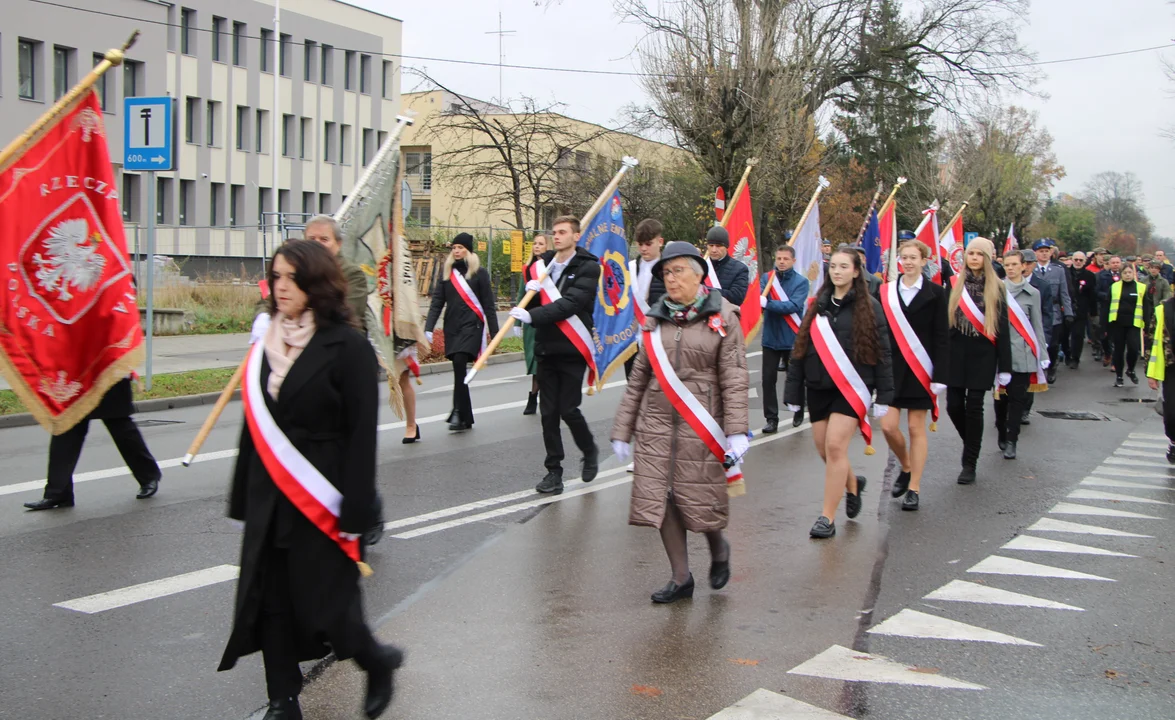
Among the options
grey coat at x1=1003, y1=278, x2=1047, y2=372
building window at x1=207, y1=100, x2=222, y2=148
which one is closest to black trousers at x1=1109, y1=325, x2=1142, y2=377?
grey coat at x1=1003, y1=278, x2=1047, y2=372

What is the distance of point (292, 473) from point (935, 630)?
3095mm

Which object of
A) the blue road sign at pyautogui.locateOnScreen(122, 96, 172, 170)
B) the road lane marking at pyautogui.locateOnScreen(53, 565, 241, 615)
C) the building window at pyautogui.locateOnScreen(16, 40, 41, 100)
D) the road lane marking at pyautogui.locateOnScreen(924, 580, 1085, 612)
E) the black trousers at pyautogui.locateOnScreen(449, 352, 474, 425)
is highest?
the building window at pyautogui.locateOnScreen(16, 40, 41, 100)

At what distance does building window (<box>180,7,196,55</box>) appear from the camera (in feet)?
145

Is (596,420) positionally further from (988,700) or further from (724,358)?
(988,700)

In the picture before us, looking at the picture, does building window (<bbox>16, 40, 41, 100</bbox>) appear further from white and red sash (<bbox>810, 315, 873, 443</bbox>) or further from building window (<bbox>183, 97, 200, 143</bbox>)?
white and red sash (<bbox>810, 315, 873, 443</bbox>)

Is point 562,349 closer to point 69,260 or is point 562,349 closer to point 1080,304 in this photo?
point 69,260

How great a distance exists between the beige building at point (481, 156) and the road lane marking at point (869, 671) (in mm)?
11479

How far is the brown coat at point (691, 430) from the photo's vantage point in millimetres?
5473

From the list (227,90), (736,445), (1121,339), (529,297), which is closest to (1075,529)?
(736,445)

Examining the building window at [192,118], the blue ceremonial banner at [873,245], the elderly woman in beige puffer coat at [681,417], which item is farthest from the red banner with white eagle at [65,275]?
the building window at [192,118]

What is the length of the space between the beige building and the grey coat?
7854 millimetres

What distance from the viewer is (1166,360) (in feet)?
33.1

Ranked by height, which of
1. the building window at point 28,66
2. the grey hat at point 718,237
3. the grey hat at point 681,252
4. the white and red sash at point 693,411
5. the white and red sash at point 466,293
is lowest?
the white and red sash at point 693,411

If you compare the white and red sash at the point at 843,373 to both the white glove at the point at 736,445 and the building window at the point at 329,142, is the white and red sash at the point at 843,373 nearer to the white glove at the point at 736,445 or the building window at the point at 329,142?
A: the white glove at the point at 736,445
